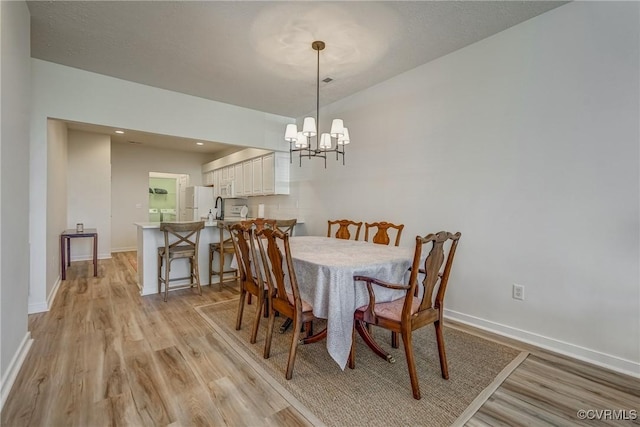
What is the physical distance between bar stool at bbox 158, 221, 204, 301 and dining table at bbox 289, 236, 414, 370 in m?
1.96

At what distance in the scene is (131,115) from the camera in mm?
3668

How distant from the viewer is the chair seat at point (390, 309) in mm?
1792

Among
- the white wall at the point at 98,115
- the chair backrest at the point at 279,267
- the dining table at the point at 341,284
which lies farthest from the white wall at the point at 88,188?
the dining table at the point at 341,284

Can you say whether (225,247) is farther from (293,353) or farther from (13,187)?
(293,353)

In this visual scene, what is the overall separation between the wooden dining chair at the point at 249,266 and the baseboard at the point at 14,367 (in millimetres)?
1439

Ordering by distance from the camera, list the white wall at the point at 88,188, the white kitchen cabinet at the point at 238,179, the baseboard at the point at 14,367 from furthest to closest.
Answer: the white kitchen cabinet at the point at 238,179
the white wall at the point at 88,188
the baseboard at the point at 14,367

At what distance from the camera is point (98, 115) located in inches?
136

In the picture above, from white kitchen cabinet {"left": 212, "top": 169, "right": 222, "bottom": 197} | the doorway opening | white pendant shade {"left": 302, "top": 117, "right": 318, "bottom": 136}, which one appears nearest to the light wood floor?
white pendant shade {"left": 302, "top": 117, "right": 318, "bottom": 136}

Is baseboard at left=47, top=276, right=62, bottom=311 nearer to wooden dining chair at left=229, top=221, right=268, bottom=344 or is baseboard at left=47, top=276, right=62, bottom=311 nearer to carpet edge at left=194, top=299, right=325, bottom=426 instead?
carpet edge at left=194, top=299, right=325, bottom=426

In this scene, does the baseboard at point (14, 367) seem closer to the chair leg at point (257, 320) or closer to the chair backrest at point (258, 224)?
the chair leg at point (257, 320)

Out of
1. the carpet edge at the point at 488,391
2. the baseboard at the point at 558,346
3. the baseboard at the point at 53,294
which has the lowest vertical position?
the baseboard at the point at 53,294

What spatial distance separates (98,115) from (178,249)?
1.81 meters

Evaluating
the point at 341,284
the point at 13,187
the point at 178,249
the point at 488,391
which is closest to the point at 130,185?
the point at 178,249

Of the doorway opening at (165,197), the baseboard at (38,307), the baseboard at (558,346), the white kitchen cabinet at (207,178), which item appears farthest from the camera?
the doorway opening at (165,197)
